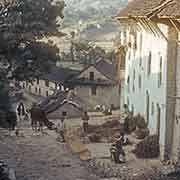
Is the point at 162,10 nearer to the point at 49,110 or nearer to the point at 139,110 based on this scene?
the point at 139,110

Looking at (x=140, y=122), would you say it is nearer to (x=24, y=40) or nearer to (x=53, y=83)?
(x=24, y=40)

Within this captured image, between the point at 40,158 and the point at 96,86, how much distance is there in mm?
32634

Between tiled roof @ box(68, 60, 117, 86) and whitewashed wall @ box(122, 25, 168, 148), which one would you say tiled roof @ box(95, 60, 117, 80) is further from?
whitewashed wall @ box(122, 25, 168, 148)

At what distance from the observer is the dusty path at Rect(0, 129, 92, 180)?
2734 cm

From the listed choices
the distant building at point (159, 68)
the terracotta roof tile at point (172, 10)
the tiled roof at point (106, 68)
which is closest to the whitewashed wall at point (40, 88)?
the tiled roof at point (106, 68)

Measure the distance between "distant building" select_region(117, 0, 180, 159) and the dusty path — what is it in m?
4.53

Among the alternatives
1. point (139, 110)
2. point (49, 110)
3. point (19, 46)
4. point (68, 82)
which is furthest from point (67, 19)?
point (19, 46)

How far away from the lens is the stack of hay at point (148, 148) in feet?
102

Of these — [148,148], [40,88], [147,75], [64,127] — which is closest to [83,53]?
[40,88]

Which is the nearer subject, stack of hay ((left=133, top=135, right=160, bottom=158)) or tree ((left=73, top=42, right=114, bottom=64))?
stack of hay ((left=133, top=135, right=160, bottom=158))

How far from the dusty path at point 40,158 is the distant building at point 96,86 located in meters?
23.5

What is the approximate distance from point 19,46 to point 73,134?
12.8 m

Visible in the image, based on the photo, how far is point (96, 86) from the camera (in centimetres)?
6381

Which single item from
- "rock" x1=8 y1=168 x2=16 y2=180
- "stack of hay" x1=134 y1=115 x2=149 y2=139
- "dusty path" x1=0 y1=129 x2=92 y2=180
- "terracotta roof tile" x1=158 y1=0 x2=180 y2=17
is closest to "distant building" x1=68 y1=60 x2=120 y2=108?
"stack of hay" x1=134 y1=115 x2=149 y2=139
